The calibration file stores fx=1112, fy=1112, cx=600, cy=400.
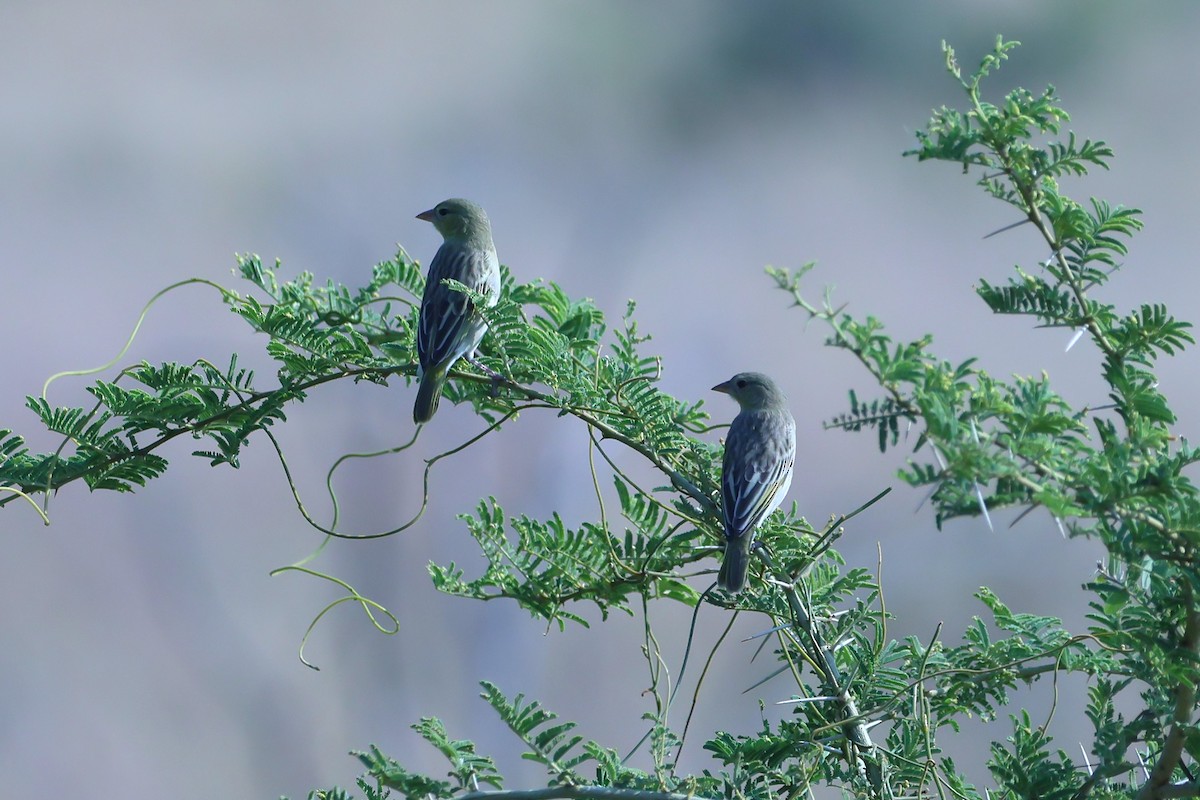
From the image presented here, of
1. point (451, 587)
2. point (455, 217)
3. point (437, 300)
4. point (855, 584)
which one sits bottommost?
point (855, 584)

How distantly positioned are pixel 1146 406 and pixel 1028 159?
9.8 inches

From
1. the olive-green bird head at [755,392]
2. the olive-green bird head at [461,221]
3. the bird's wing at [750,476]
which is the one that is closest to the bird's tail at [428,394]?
the bird's wing at [750,476]

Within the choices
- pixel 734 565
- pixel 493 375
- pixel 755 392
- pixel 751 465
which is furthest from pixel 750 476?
pixel 755 392

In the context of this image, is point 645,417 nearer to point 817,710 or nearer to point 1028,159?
point 817,710

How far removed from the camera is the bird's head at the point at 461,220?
7.86ft

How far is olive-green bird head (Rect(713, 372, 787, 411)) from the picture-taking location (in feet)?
6.55

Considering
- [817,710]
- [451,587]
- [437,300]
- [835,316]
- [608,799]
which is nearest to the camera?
[835,316]

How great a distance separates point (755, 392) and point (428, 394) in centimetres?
64

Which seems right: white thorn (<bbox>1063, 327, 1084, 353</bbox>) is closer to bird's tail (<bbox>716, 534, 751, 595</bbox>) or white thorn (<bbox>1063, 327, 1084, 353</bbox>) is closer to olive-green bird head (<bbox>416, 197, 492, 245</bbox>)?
bird's tail (<bbox>716, 534, 751, 595</bbox>)

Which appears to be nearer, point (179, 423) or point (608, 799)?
point (608, 799)

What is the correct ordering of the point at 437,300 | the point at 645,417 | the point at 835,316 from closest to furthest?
the point at 835,316 → the point at 645,417 → the point at 437,300

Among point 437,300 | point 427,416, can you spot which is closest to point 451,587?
point 427,416

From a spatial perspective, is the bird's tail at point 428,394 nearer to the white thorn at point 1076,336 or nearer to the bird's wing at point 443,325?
the bird's wing at point 443,325

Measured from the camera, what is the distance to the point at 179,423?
1.52 m
